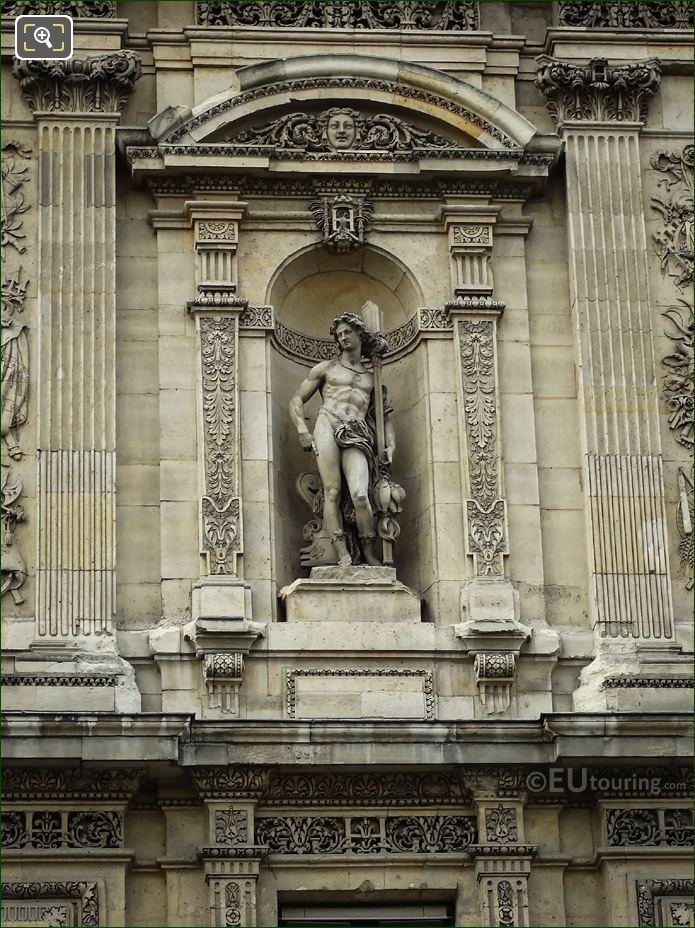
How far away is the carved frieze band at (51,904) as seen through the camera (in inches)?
974

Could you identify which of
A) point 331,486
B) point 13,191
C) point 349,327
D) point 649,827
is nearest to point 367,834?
point 649,827

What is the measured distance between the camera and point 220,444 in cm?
2662

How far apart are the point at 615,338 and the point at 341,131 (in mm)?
3192

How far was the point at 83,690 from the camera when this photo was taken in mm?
25391

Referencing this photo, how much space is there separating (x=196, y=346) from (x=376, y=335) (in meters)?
1.63

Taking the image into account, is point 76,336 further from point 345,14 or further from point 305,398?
point 345,14

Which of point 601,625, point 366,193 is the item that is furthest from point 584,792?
point 366,193

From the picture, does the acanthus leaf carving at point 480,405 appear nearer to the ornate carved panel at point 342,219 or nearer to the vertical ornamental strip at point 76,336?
the ornate carved panel at point 342,219

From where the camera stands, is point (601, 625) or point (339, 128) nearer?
point (601, 625)

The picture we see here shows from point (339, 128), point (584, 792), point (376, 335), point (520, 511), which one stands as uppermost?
point (339, 128)

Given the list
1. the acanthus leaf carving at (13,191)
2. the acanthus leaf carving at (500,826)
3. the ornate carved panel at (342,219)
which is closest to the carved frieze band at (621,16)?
the ornate carved panel at (342,219)

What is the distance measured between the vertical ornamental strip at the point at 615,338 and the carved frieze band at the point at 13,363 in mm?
4931

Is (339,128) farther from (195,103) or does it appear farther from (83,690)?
(83,690)

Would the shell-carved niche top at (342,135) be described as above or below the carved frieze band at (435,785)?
above
